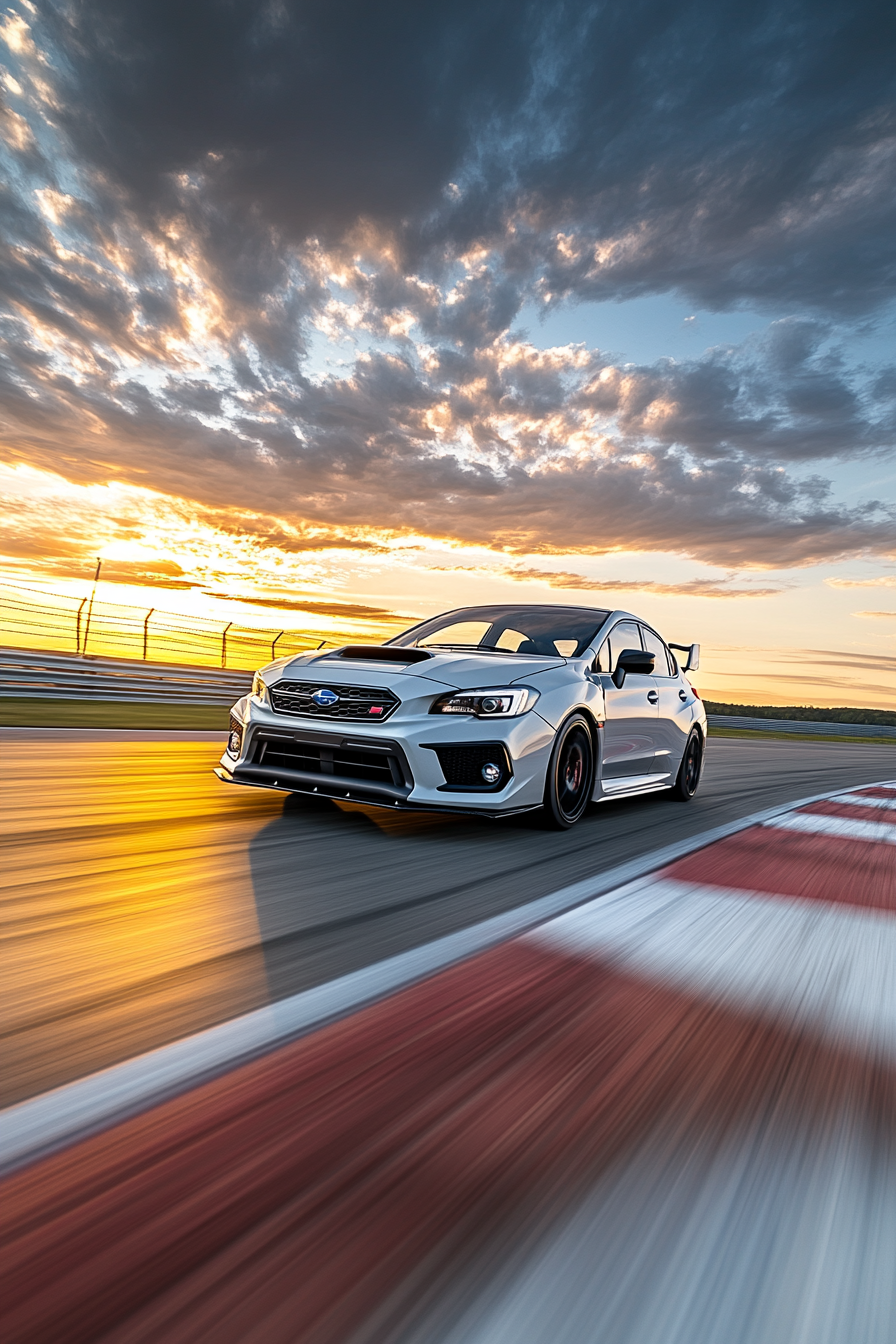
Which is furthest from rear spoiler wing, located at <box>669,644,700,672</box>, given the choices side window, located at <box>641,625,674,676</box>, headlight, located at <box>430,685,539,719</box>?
headlight, located at <box>430,685,539,719</box>

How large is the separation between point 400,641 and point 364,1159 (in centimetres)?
546

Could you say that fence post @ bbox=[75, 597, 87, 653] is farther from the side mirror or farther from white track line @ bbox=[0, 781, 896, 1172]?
white track line @ bbox=[0, 781, 896, 1172]

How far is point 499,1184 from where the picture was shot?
63.1 inches

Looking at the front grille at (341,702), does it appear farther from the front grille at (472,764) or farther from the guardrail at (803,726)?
the guardrail at (803,726)

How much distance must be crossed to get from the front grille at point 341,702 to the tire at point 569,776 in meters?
1.08

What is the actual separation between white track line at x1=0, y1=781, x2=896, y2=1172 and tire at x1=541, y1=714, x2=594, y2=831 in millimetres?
2191

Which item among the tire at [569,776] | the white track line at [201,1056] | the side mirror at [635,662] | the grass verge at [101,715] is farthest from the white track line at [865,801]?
the grass verge at [101,715]

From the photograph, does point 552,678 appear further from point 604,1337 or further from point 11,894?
point 604,1337

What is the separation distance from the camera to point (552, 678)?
5.59 m

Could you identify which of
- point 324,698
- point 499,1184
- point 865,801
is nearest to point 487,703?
point 324,698

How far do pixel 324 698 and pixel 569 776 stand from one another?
1.63 meters

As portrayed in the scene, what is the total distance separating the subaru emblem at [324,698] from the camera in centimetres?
519

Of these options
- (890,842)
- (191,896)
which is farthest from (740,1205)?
→ (890,842)

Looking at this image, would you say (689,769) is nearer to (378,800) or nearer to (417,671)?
(417,671)
